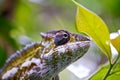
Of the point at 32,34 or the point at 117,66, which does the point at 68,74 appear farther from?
the point at 32,34

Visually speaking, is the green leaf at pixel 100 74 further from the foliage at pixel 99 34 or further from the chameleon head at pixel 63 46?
the chameleon head at pixel 63 46

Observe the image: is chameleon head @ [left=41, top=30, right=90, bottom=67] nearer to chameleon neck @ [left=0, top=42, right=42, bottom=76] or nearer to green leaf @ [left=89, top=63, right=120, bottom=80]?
chameleon neck @ [left=0, top=42, right=42, bottom=76]

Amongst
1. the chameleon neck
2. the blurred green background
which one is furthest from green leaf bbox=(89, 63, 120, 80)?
the blurred green background

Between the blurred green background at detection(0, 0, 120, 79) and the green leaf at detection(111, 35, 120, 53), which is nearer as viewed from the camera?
the green leaf at detection(111, 35, 120, 53)

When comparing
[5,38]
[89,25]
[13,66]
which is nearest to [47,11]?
[5,38]

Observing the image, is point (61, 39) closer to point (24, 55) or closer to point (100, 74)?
point (24, 55)

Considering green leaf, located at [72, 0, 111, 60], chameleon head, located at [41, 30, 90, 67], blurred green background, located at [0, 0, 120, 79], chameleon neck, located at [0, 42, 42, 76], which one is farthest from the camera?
blurred green background, located at [0, 0, 120, 79]

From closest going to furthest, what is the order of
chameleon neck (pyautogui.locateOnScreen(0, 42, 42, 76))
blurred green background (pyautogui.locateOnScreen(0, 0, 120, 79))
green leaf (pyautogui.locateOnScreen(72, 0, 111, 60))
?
green leaf (pyautogui.locateOnScreen(72, 0, 111, 60)), chameleon neck (pyautogui.locateOnScreen(0, 42, 42, 76)), blurred green background (pyautogui.locateOnScreen(0, 0, 120, 79))
